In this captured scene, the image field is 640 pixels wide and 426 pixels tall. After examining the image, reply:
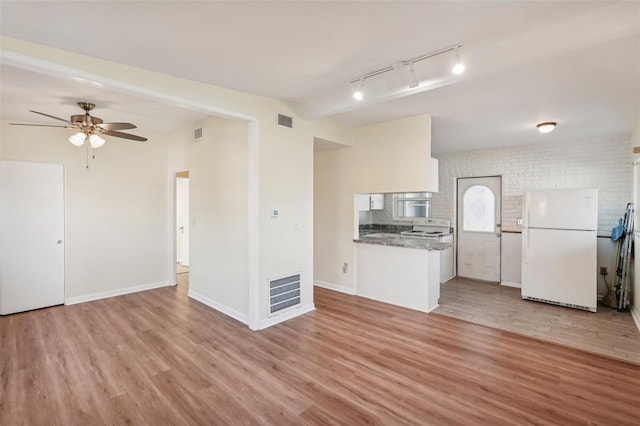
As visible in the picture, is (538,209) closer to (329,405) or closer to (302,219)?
(302,219)

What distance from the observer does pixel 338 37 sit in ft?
7.29

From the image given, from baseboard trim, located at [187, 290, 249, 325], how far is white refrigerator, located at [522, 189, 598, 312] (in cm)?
417

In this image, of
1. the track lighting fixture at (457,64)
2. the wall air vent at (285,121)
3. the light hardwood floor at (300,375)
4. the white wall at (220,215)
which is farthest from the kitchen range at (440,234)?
the track lighting fixture at (457,64)

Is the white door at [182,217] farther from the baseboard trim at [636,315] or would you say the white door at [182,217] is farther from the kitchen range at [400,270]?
the baseboard trim at [636,315]

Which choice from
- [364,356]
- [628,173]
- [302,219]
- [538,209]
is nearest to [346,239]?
[302,219]

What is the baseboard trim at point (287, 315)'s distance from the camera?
11.8ft

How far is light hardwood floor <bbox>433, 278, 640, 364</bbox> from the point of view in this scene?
3.15 meters

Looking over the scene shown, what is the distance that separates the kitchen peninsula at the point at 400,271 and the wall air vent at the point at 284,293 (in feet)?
4.13

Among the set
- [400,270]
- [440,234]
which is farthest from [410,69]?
[440,234]

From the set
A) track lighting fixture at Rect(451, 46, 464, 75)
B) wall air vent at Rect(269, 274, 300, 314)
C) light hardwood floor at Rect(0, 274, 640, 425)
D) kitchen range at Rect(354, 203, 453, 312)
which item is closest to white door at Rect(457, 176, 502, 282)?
kitchen range at Rect(354, 203, 453, 312)

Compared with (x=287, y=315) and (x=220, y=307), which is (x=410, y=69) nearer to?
(x=287, y=315)

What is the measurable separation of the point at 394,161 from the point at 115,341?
405 cm

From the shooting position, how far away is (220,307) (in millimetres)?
4133

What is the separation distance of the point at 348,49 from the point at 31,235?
4874mm
